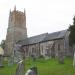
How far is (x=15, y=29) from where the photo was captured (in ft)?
264

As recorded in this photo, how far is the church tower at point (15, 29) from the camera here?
79312 millimetres

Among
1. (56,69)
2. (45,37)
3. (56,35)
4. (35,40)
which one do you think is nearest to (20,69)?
(56,69)

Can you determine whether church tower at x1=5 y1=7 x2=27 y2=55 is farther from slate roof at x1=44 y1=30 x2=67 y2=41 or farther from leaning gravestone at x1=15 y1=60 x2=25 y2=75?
leaning gravestone at x1=15 y1=60 x2=25 y2=75

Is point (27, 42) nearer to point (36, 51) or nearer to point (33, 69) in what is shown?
point (36, 51)

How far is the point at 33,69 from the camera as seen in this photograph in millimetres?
11086

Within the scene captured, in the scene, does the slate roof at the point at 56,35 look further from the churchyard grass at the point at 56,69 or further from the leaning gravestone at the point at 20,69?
the leaning gravestone at the point at 20,69

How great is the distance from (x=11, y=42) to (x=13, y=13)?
1146cm

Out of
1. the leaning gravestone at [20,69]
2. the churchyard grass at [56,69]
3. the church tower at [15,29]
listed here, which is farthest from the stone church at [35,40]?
the leaning gravestone at [20,69]

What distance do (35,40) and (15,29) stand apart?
47.7 feet

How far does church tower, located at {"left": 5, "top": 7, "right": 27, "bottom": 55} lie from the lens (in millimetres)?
79312

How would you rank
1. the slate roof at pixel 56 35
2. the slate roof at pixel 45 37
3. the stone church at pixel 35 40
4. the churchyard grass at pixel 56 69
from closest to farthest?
1. the churchyard grass at pixel 56 69
2. the stone church at pixel 35 40
3. the slate roof at pixel 56 35
4. the slate roof at pixel 45 37

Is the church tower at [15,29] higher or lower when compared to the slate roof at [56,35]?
higher

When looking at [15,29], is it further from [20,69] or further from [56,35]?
[20,69]

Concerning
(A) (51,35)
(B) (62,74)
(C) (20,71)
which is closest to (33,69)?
(C) (20,71)
